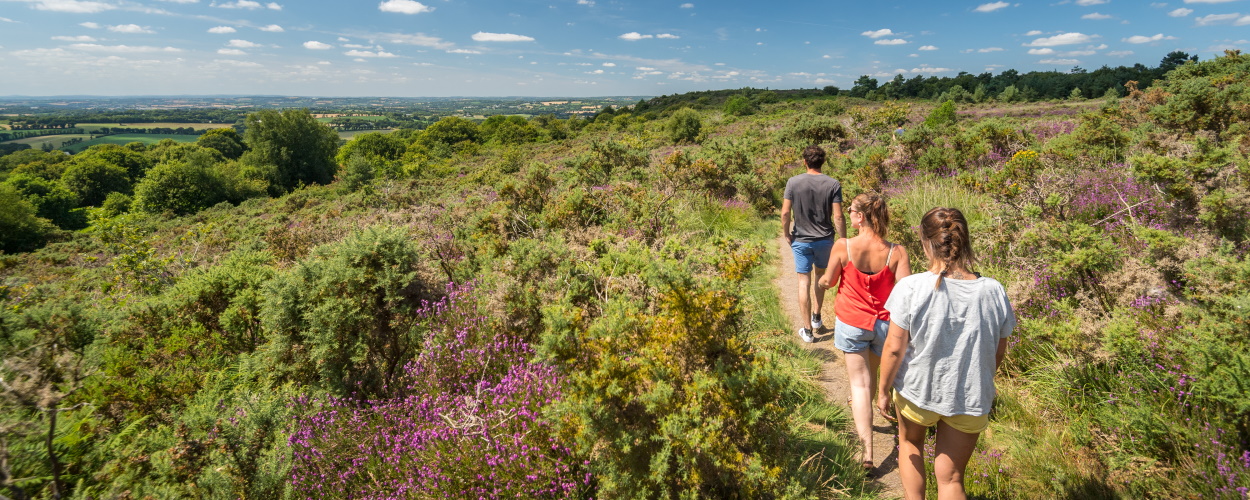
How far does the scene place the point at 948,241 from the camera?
235 centimetres

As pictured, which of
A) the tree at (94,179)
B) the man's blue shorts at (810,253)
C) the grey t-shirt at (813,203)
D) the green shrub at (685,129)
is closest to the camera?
the grey t-shirt at (813,203)

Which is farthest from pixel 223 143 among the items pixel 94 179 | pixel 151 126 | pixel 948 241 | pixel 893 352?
pixel 151 126

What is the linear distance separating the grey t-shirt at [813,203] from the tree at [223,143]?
92876 millimetres

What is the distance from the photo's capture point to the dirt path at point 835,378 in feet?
10.4

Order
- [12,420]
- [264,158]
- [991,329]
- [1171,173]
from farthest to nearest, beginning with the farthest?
[264,158] < [1171,173] < [991,329] < [12,420]

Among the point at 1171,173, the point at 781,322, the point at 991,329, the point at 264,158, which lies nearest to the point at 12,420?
the point at 991,329

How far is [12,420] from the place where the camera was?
215 centimetres

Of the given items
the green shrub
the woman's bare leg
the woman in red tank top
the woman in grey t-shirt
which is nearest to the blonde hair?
the woman in red tank top

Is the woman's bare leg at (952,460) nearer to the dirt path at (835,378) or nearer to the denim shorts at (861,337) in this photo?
the dirt path at (835,378)

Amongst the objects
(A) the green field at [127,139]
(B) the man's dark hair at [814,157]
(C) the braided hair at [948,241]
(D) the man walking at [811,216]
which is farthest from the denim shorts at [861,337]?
(A) the green field at [127,139]

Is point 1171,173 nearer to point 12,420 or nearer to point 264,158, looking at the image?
point 12,420

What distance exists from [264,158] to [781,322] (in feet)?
223

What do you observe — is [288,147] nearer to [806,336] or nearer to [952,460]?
[806,336]

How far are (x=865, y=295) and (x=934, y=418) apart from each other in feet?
3.14
